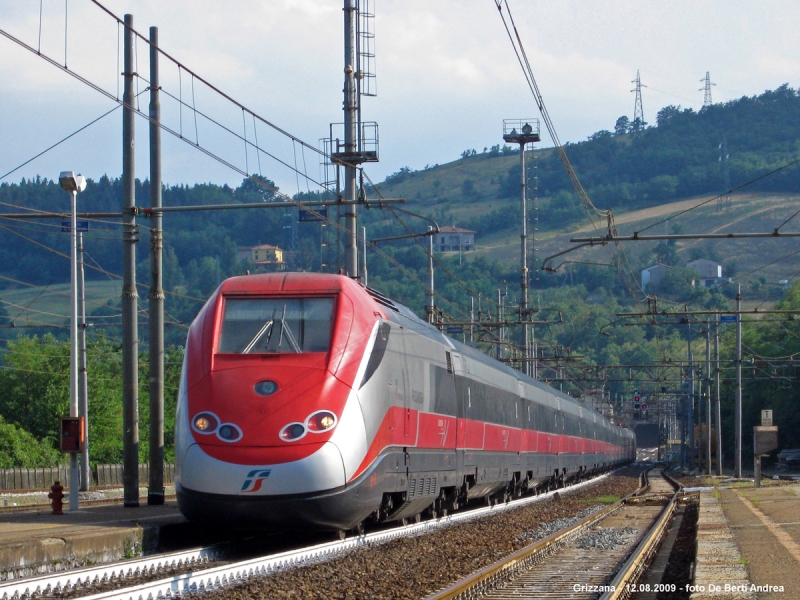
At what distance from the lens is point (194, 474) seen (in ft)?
45.9

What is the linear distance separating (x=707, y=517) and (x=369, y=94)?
13.0m

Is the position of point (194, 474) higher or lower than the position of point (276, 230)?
lower

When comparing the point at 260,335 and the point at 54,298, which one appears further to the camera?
the point at 54,298

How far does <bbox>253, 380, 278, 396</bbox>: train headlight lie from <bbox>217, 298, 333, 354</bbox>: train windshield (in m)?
0.80

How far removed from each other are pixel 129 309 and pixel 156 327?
77cm

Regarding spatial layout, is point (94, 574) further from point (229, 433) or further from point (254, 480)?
point (229, 433)

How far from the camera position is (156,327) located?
21.5 meters

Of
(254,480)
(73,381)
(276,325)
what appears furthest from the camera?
(73,381)

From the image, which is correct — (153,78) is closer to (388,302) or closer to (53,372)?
(388,302)

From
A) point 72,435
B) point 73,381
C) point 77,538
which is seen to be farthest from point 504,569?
point 73,381

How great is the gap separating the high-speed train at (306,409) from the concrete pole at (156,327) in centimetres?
503

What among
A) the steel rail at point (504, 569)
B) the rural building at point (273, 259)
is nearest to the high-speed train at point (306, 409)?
the steel rail at point (504, 569)

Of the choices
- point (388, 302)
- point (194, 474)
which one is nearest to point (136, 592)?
point (194, 474)

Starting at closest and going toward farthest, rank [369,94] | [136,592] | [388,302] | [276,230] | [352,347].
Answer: [136,592]
[352,347]
[388,302]
[369,94]
[276,230]
